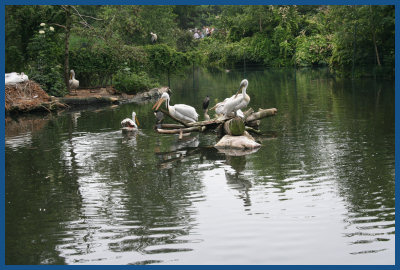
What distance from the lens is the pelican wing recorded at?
14.9 m

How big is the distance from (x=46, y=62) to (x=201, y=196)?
52.5 feet

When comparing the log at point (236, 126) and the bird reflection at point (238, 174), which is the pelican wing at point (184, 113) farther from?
the bird reflection at point (238, 174)

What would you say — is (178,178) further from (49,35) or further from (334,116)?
(49,35)

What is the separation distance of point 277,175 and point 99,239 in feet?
12.8

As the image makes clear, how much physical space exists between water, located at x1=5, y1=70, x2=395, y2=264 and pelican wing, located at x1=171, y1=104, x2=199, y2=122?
45 centimetres

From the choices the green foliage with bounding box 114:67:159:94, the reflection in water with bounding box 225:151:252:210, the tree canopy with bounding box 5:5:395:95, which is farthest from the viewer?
the green foliage with bounding box 114:67:159:94

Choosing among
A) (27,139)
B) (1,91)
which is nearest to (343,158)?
(27,139)

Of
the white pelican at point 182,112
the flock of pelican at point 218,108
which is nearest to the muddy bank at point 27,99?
the flock of pelican at point 218,108

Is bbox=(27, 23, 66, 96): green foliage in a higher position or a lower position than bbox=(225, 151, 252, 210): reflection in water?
higher

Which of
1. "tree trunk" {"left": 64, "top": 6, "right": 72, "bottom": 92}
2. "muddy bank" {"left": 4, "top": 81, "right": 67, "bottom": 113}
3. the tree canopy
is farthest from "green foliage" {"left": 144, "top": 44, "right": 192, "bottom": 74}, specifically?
"muddy bank" {"left": 4, "top": 81, "right": 67, "bottom": 113}

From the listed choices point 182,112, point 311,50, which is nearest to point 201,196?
point 182,112

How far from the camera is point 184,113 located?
15055mm

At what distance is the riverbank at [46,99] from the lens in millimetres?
20797

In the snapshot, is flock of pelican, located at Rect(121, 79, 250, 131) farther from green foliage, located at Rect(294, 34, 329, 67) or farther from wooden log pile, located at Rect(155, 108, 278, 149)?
green foliage, located at Rect(294, 34, 329, 67)
